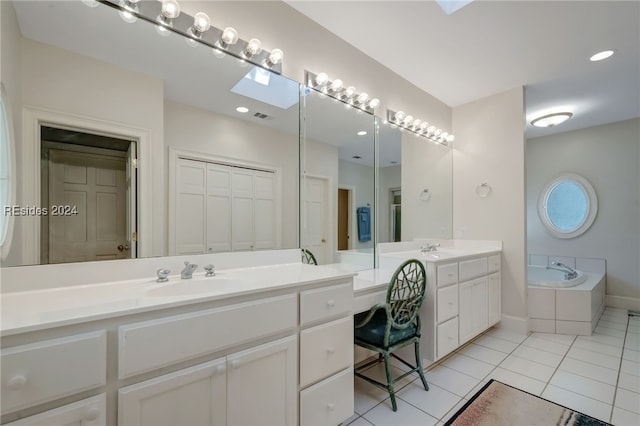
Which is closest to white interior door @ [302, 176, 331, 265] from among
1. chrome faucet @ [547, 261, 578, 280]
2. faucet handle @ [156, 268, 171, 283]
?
faucet handle @ [156, 268, 171, 283]

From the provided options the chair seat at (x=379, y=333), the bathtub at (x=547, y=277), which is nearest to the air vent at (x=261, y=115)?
the chair seat at (x=379, y=333)

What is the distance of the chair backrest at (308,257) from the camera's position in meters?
2.01

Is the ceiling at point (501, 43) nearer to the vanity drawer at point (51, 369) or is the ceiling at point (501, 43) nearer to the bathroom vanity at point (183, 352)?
the bathroom vanity at point (183, 352)

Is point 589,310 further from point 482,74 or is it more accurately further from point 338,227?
point 338,227

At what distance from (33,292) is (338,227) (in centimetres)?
175

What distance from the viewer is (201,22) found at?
147cm

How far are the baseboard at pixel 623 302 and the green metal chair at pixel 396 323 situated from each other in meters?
3.85

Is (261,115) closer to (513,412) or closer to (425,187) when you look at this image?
(425,187)

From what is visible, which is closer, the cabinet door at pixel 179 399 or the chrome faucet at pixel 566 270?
the cabinet door at pixel 179 399

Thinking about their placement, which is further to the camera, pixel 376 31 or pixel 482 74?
pixel 482 74

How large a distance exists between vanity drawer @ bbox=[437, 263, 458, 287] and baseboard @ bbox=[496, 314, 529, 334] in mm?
1315

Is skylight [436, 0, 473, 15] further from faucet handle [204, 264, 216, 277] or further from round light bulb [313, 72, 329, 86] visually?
faucet handle [204, 264, 216, 277]

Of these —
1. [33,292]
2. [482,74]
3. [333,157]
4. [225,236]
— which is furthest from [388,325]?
[482,74]

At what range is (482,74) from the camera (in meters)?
2.78
